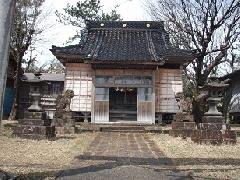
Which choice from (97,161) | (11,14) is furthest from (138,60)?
(11,14)

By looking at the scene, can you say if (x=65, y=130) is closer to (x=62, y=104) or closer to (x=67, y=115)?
(x=67, y=115)

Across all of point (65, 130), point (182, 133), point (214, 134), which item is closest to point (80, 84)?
point (65, 130)

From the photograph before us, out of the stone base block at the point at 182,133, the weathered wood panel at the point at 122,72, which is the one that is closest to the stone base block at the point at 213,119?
the stone base block at the point at 182,133

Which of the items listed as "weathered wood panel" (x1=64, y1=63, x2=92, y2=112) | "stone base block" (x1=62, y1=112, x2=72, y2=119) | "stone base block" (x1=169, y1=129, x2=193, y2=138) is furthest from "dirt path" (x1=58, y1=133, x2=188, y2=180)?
"weathered wood panel" (x1=64, y1=63, x2=92, y2=112)

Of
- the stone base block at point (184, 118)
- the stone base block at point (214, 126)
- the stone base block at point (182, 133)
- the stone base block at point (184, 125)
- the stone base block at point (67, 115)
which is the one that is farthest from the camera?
the stone base block at point (67, 115)

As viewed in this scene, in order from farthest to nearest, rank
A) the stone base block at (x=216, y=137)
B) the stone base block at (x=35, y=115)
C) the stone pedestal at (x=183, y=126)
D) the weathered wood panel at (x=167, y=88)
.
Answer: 1. the weathered wood panel at (x=167, y=88)
2. the stone pedestal at (x=183, y=126)
3. the stone base block at (x=35, y=115)
4. the stone base block at (x=216, y=137)

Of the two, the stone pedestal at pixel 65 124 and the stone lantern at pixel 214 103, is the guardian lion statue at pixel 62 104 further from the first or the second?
the stone lantern at pixel 214 103

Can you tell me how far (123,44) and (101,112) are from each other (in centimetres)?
528

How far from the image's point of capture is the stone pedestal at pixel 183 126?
51.8 feet

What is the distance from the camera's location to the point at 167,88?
2352 cm

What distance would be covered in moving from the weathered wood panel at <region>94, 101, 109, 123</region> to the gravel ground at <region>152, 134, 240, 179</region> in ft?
35.5

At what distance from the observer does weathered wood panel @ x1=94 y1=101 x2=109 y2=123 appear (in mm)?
22109

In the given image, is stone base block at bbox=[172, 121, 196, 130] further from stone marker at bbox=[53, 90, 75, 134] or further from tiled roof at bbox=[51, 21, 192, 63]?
tiled roof at bbox=[51, 21, 192, 63]

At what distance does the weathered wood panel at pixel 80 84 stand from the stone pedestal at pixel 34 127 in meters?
9.28
